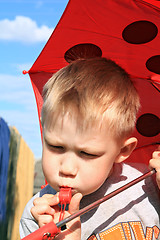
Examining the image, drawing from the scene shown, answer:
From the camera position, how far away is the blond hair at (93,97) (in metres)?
1.13

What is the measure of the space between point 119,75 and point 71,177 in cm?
46

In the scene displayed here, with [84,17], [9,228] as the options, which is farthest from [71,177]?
[9,228]

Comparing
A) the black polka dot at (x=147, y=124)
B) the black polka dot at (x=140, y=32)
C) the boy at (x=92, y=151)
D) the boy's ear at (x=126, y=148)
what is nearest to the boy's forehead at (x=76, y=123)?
the boy at (x=92, y=151)

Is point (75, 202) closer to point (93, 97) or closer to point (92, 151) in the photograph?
point (92, 151)

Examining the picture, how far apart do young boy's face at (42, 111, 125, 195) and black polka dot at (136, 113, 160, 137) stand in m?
0.58

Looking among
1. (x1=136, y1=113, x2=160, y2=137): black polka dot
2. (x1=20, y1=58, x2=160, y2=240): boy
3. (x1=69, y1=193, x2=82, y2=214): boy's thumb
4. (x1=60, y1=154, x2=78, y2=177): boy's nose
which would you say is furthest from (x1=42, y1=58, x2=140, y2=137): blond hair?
(x1=136, y1=113, x2=160, y2=137): black polka dot

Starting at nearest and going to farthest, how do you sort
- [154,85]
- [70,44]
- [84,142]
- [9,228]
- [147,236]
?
1. [84,142]
2. [147,236]
3. [70,44]
4. [154,85]
5. [9,228]

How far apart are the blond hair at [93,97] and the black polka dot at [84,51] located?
122mm

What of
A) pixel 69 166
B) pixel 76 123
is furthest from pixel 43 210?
pixel 76 123

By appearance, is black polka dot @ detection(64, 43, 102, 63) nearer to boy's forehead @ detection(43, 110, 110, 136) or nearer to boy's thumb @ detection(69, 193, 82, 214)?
boy's forehead @ detection(43, 110, 110, 136)

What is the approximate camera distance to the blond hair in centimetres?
113

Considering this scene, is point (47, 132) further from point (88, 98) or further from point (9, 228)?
point (9, 228)

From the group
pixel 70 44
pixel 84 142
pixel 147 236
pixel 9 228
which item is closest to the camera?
pixel 84 142

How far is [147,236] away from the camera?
1.23 m
